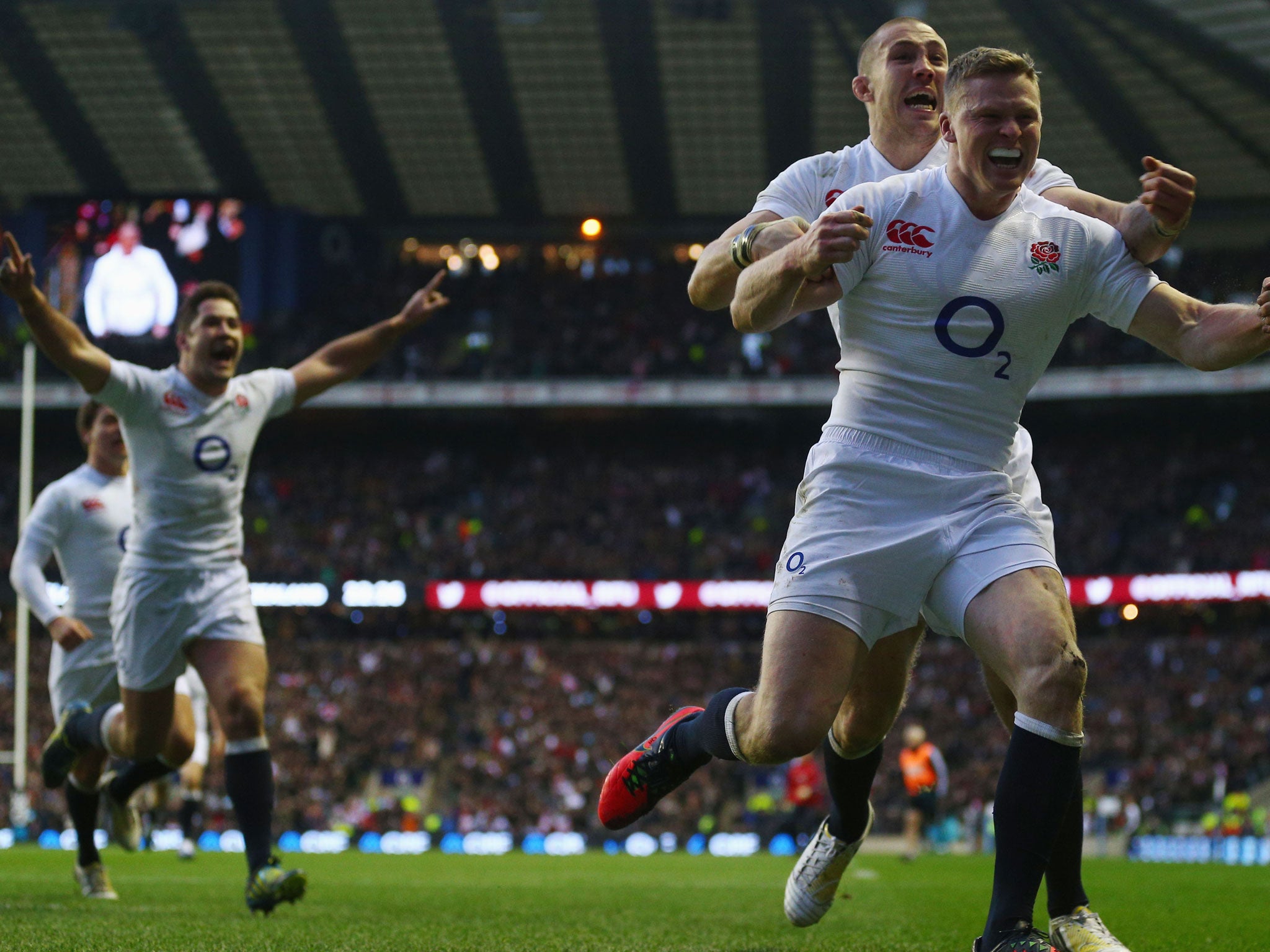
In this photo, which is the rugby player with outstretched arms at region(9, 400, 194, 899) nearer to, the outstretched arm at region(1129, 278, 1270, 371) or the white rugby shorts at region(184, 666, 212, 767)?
the white rugby shorts at region(184, 666, 212, 767)

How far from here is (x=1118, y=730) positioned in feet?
98.6

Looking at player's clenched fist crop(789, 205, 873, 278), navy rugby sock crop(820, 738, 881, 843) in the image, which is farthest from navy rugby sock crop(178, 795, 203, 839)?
player's clenched fist crop(789, 205, 873, 278)

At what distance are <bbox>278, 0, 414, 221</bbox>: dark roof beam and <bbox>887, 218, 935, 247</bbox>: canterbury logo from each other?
97.6ft

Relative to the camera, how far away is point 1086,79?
A: 3156 centimetres

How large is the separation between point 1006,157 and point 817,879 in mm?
2679

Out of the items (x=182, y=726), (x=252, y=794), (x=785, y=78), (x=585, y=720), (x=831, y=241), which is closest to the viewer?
(x=831, y=241)

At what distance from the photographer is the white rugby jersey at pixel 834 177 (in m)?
5.02

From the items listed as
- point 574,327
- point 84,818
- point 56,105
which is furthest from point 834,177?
point 56,105

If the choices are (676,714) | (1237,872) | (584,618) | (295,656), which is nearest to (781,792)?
(584,618)

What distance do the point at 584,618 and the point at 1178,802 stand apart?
15.5 meters

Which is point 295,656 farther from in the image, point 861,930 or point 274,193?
point 861,930

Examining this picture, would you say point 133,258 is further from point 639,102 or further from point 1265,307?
point 1265,307

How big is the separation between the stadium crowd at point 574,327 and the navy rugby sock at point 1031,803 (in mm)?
32269

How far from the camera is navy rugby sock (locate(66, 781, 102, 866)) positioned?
785 cm
